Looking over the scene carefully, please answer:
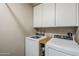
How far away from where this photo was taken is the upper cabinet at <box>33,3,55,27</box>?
1400mm

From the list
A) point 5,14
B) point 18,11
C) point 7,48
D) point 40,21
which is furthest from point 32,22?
point 7,48

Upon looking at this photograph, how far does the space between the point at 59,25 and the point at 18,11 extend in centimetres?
66

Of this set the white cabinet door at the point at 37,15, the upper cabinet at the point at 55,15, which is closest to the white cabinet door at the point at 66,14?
the upper cabinet at the point at 55,15

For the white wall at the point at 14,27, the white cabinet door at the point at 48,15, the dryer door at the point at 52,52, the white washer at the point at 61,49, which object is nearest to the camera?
the white washer at the point at 61,49

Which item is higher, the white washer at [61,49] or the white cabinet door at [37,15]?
the white cabinet door at [37,15]

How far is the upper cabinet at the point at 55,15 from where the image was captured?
53.5 inches

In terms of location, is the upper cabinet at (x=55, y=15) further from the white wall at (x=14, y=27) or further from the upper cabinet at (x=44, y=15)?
the white wall at (x=14, y=27)

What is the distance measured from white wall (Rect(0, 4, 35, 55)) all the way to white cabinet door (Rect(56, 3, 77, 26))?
439 mm

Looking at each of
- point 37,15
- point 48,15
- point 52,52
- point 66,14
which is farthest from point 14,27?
point 66,14

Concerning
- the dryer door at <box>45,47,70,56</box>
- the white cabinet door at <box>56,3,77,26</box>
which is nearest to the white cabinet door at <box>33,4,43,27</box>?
the white cabinet door at <box>56,3,77,26</box>

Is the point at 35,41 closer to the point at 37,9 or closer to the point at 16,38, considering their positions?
the point at 16,38

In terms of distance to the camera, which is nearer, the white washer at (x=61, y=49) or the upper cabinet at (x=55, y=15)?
the white washer at (x=61, y=49)

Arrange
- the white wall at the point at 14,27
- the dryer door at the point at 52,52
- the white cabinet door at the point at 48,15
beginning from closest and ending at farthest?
the dryer door at the point at 52,52 → the white wall at the point at 14,27 → the white cabinet door at the point at 48,15

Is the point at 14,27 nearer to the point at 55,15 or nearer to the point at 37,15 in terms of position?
the point at 37,15
